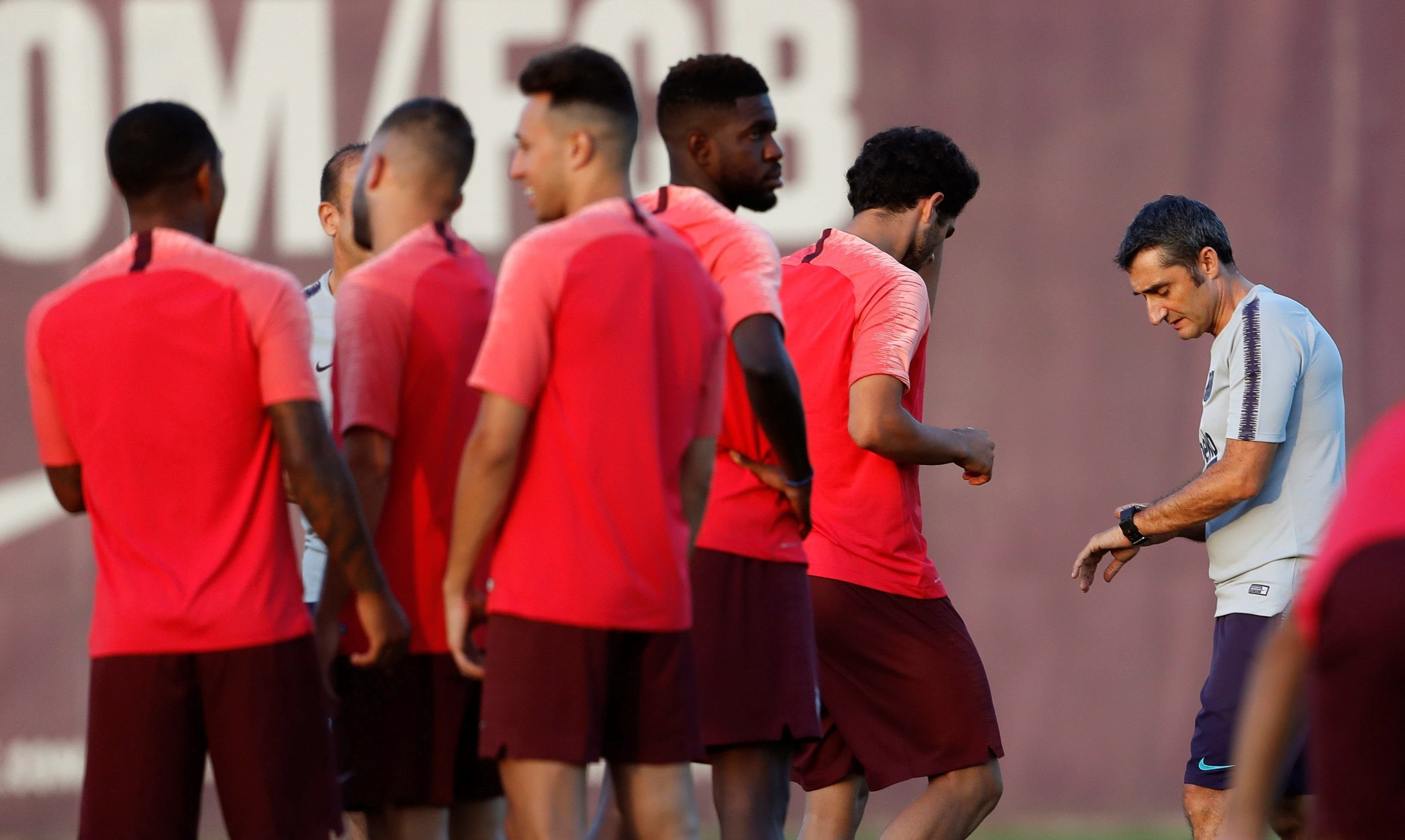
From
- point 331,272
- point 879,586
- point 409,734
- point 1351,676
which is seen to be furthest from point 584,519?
point 331,272

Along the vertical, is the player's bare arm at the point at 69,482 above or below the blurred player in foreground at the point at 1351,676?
A: below

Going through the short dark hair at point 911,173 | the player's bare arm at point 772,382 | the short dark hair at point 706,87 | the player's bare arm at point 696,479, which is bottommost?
the player's bare arm at point 696,479

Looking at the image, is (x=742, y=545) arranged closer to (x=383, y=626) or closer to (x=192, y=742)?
(x=383, y=626)

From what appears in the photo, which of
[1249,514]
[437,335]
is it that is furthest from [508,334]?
[1249,514]

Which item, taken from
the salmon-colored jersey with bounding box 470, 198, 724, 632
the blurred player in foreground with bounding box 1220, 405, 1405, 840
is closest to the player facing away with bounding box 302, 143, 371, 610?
the salmon-colored jersey with bounding box 470, 198, 724, 632

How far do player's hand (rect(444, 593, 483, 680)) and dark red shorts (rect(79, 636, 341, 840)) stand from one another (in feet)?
1.01

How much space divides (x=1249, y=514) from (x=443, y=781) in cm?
225

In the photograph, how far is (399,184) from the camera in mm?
3215

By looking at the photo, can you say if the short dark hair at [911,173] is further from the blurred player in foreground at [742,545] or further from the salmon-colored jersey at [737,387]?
the salmon-colored jersey at [737,387]

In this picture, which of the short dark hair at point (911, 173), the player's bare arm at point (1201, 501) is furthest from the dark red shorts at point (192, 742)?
the player's bare arm at point (1201, 501)

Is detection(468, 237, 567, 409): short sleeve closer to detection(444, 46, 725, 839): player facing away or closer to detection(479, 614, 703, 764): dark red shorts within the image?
detection(444, 46, 725, 839): player facing away

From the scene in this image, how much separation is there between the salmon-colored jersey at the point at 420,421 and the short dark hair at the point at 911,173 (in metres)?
1.52

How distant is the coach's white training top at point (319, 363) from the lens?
3.69 meters

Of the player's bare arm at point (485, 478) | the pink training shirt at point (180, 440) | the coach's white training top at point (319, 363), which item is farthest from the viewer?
the coach's white training top at point (319, 363)
